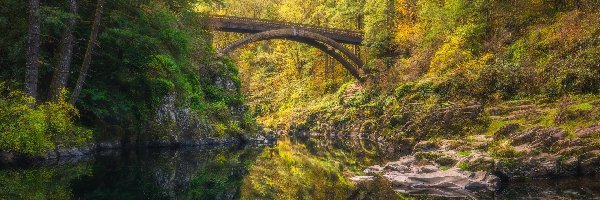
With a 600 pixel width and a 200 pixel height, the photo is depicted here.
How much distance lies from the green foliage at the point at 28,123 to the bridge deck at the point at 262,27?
18.8 meters

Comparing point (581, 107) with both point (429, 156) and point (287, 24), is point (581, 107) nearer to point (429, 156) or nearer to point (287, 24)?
point (429, 156)

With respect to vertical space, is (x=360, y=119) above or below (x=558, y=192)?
above

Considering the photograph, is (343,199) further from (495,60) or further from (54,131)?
(495,60)

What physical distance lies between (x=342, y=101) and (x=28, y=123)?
33891mm

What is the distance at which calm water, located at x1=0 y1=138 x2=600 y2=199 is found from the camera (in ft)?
41.6

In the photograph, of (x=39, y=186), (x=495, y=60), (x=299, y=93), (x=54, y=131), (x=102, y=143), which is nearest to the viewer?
(x=39, y=186)

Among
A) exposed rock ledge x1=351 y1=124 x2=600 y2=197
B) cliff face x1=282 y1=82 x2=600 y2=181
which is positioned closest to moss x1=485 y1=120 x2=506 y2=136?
cliff face x1=282 y1=82 x2=600 y2=181

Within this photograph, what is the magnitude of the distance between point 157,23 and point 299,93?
38262 mm

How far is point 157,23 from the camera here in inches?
901

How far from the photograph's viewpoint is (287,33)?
43.6 m

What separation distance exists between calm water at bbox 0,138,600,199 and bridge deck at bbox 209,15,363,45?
18302 mm

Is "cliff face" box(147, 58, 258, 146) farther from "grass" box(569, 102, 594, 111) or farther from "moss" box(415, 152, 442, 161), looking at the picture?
"grass" box(569, 102, 594, 111)

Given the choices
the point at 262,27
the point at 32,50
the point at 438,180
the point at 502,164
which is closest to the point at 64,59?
the point at 32,50

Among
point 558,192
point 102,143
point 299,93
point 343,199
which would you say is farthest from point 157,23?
point 299,93
